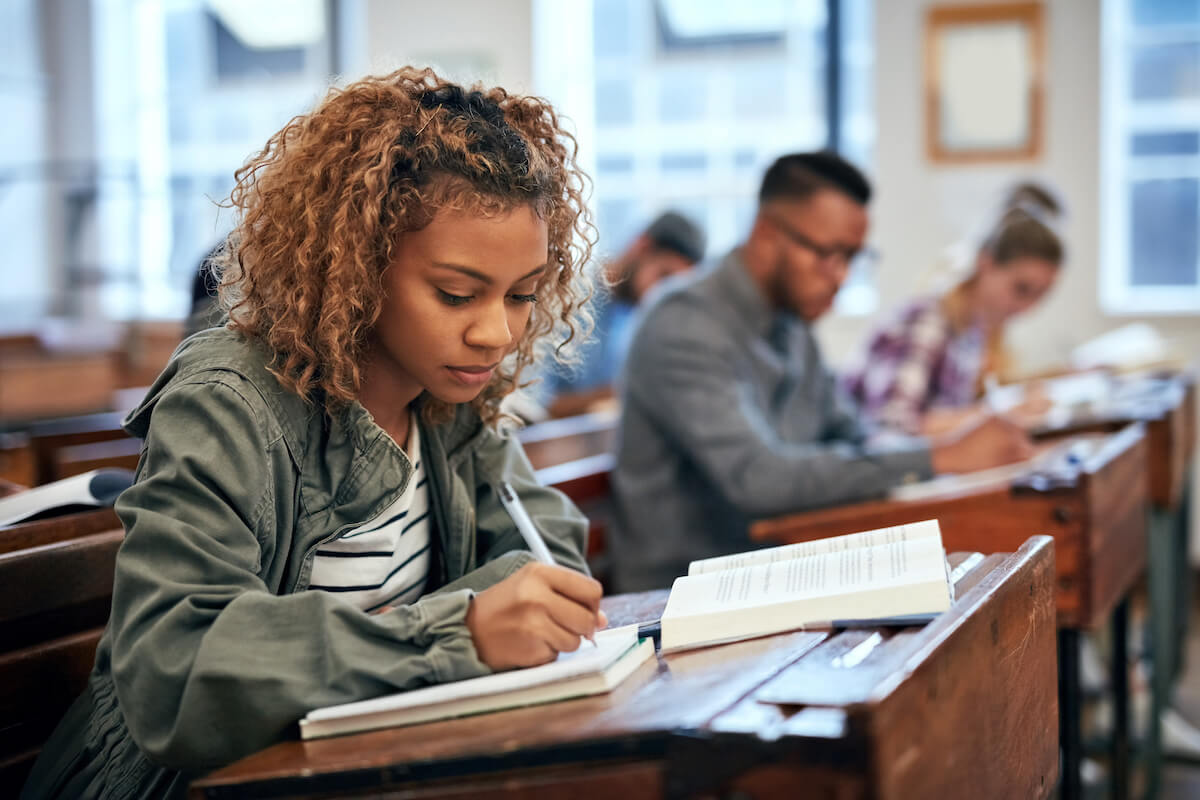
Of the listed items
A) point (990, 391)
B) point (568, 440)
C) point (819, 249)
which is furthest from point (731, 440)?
point (990, 391)

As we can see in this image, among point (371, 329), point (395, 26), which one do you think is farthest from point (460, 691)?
point (395, 26)

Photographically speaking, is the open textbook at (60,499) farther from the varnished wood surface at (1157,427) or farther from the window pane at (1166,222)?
the window pane at (1166,222)

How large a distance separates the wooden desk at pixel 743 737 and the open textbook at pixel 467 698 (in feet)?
0.04

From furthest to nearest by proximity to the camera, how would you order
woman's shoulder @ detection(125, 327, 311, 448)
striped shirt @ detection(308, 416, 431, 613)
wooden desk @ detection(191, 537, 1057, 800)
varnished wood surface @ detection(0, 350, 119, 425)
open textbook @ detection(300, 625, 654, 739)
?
varnished wood surface @ detection(0, 350, 119, 425) → striped shirt @ detection(308, 416, 431, 613) → woman's shoulder @ detection(125, 327, 311, 448) → open textbook @ detection(300, 625, 654, 739) → wooden desk @ detection(191, 537, 1057, 800)

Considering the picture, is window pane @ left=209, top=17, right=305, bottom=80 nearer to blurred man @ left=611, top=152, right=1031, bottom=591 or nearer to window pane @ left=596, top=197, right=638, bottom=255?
window pane @ left=596, top=197, right=638, bottom=255

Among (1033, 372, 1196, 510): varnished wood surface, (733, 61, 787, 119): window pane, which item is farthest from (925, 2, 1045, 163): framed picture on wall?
(1033, 372, 1196, 510): varnished wood surface

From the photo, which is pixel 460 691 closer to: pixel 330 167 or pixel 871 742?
pixel 871 742

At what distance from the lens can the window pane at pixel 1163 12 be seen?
5422 mm

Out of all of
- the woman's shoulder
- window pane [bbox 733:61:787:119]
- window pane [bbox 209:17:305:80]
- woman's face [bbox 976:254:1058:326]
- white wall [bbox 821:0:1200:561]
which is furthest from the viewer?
window pane [bbox 209:17:305:80]

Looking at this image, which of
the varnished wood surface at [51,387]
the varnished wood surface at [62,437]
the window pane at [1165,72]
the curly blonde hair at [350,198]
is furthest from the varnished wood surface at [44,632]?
the window pane at [1165,72]

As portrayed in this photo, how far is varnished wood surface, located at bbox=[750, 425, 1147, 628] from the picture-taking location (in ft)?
6.42

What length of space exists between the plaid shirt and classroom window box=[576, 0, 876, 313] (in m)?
2.39

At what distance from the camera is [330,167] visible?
1120 mm

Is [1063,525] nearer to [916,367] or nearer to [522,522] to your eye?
[522,522]
